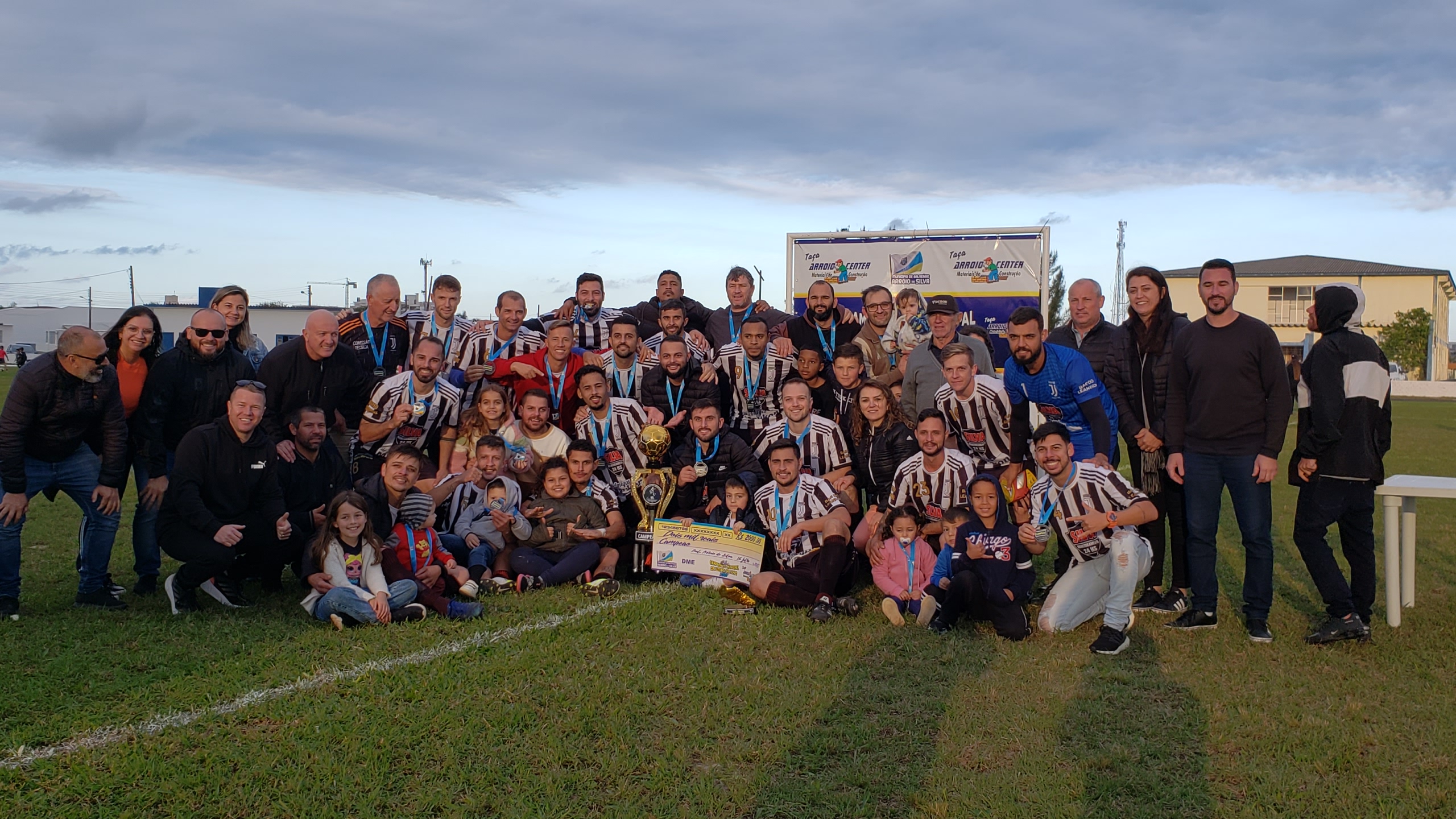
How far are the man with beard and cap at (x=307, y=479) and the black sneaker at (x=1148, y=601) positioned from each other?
530 cm

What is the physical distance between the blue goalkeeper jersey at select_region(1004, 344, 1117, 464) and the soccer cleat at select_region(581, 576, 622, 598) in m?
3.02

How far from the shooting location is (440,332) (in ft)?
27.4

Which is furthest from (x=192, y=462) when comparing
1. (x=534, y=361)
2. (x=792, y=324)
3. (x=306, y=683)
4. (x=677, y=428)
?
(x=792, y=324)

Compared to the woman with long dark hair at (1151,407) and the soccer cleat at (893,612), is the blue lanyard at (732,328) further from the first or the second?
the soccer cleat at (893,612)

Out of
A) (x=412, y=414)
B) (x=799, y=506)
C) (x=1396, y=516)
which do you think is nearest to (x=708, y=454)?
(x=799, y=506)

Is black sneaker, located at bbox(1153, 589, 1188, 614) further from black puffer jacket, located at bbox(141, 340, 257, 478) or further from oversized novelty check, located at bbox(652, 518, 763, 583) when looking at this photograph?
black puffer jacket, located at bbox(141, 340, 257, 478)

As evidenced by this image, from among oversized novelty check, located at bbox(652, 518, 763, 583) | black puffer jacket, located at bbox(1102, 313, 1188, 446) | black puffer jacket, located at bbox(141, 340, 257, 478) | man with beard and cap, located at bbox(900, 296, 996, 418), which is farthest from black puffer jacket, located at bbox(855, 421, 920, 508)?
black puffer jacket, located at bbox(141, 340, 257, 478)

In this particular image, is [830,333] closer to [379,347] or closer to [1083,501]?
[1083,501]

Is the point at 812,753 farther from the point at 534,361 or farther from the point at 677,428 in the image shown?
the point at 534,361

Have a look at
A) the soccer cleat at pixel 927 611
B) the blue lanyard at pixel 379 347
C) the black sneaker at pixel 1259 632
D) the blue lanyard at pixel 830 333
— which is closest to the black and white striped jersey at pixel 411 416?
the blue lanyard at pixel 379 347

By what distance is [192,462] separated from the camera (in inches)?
251

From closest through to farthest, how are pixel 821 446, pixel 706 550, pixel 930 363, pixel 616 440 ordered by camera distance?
pixel 706 550 → pixel 821 446 → pixel 930 363 → pixel 616 440

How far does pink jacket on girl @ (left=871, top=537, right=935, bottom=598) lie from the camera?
6676mm

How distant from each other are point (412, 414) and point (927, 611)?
392 cm
